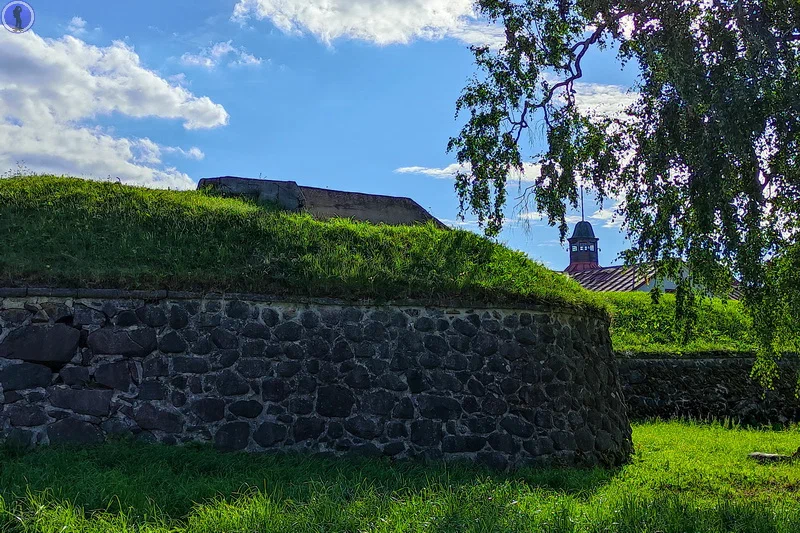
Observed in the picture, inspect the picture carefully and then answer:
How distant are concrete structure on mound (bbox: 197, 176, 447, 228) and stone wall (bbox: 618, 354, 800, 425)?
6.26m

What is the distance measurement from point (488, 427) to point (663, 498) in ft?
10.2

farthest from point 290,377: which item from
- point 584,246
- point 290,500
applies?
point 584,246

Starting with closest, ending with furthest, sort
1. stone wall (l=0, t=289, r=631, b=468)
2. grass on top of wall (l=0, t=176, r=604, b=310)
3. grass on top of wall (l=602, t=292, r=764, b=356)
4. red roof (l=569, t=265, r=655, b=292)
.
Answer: stone wall (l=0, t=289, r=631, b=468) → grass on top of wall (l=0, t=176, r=604, b=310) → grass on top of wall (l=602, t=292, r=764, b=356) → red roof (l=569, t=265, r=655, b=292)

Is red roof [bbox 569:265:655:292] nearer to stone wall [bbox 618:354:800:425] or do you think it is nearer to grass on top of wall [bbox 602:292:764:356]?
grass on top of wall [bbox 602:292:764:356]

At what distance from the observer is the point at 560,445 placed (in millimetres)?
10250

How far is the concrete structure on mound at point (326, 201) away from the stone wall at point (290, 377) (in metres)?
4.97

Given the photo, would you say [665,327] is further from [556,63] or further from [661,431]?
[556,63]

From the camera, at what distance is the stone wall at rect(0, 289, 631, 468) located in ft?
28.5

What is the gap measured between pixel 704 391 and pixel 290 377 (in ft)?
39.2

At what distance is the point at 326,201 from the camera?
16.1 meters

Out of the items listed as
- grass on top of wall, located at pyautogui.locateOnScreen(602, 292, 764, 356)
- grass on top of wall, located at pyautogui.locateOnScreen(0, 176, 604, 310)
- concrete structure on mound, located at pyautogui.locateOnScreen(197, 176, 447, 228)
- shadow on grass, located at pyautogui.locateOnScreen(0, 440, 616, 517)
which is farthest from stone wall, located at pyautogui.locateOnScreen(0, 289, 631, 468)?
grass on top of wall, located at pyautogui.locateOnScreen(602, 292, 764, 356)

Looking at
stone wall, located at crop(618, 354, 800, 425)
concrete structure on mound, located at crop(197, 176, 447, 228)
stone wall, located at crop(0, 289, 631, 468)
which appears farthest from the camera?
stone wall, located at crop(618, 354, 800, 425)

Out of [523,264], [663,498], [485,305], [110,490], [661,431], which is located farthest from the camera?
[661,431]

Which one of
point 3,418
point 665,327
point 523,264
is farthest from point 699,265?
point 665,327
